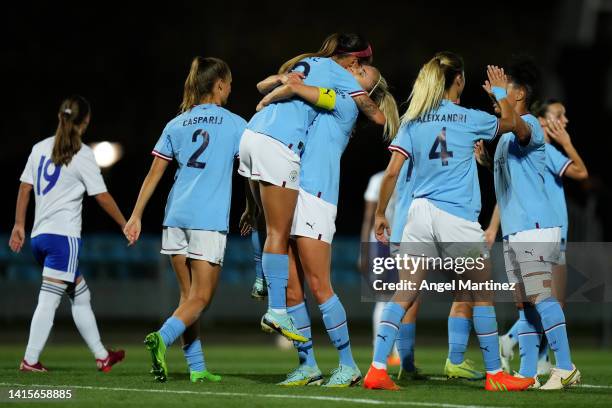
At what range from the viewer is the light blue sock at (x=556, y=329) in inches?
313

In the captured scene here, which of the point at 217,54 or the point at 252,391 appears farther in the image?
the point at 217,54

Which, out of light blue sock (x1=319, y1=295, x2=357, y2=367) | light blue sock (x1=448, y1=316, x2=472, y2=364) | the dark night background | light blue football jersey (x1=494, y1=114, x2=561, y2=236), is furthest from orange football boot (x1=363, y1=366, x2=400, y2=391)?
the dark night background

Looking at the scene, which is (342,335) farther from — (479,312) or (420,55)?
(420,55)

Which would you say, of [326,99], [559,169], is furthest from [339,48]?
[559,169]

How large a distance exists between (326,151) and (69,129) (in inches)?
115

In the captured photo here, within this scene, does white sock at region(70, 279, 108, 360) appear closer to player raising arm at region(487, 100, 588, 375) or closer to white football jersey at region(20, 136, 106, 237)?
white football jersey at region(20, 136, 106, 237)

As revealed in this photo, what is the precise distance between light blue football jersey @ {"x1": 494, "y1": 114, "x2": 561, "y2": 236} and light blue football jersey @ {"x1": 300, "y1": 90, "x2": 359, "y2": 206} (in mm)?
1336

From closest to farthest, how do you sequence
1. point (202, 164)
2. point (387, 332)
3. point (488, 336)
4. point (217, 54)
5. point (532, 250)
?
1. point (387, 332)
2. point (488, 336)
3. point (532, 250)
4. point (202, 164)
5. point (217, 54)

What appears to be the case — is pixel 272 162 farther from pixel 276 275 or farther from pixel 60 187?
pixel 60 187

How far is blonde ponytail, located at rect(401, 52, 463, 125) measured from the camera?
7859mm

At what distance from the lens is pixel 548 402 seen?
6941mm

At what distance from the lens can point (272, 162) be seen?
7.56 metres

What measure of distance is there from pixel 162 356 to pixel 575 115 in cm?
2053

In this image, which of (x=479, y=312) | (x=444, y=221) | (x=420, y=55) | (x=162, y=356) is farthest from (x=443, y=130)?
(x=420, y=55)
